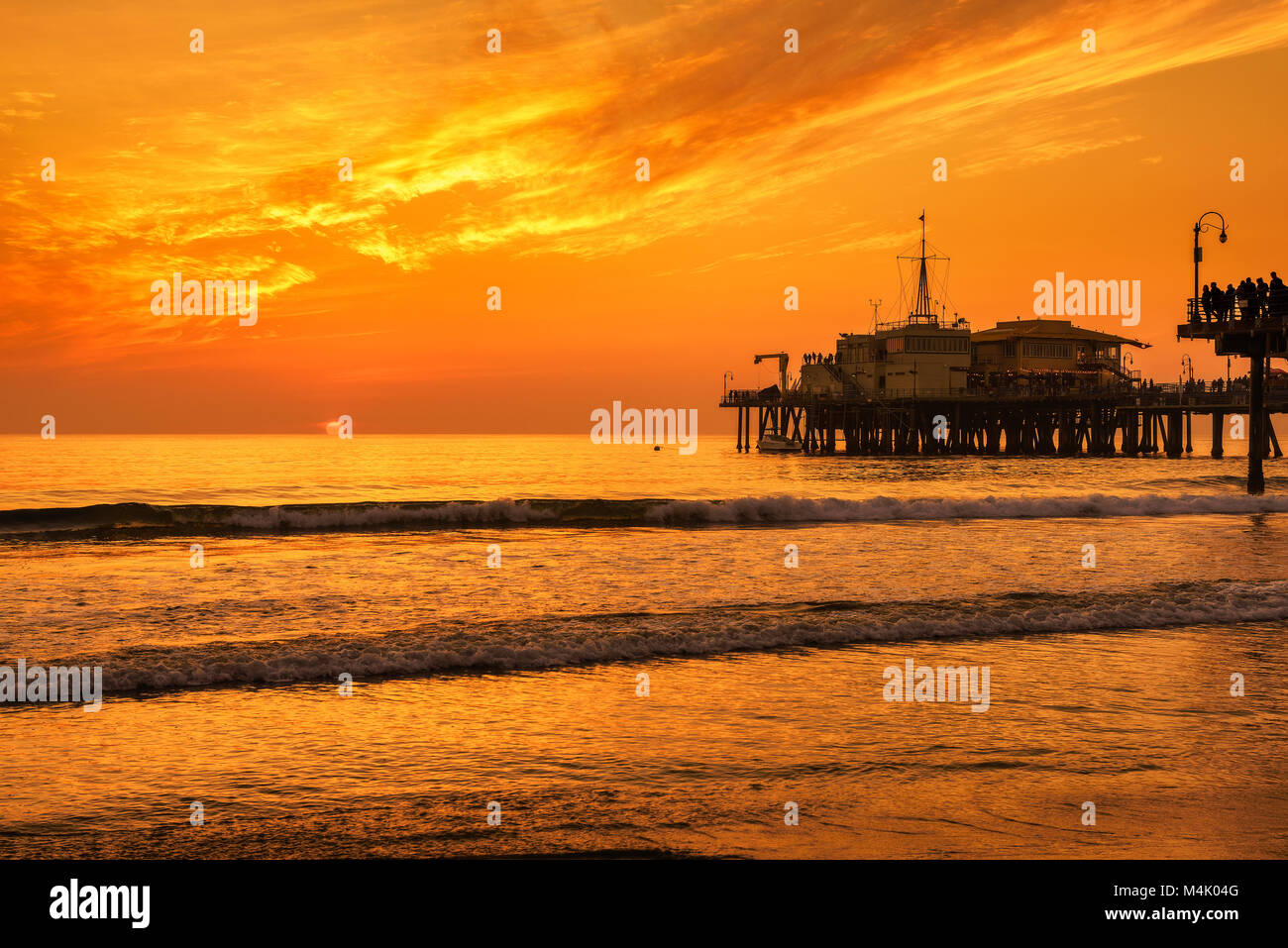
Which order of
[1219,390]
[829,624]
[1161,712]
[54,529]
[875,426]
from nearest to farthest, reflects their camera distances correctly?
[1161,712]
[829,624]
[54,529]
[1219,390]
[875,426]

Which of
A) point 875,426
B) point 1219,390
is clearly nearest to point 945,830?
point 1219,390

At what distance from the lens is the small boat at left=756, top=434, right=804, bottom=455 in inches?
4451

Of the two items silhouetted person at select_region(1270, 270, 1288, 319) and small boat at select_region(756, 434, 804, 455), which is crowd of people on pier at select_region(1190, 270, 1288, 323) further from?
small boat at select_region(756, 434, 804, 455)

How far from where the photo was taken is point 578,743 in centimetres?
831

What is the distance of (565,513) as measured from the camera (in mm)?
36406

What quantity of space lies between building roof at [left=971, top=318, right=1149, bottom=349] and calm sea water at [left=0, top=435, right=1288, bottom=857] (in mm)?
88380

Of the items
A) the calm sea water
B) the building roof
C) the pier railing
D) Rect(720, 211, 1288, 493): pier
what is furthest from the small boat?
the calm sea water

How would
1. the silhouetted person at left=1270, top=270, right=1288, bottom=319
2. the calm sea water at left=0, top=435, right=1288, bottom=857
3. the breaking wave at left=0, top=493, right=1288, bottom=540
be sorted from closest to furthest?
the calm sea water at left=0, top=435, right=1288, bottom=857
the breaking wave at left=0, top=493, right=1288, bottom=540
the silhouetted person at left=1270, top=270, right=1288, bottom=319

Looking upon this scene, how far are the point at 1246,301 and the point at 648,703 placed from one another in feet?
129

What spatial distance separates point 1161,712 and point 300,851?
767cm

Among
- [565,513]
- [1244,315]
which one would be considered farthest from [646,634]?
[1244,315]

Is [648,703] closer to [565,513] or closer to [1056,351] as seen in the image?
[565,513]

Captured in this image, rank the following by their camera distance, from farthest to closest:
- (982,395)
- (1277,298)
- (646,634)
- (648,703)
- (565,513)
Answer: (982,395), (1277,298), (565,513), (646,634), (648,703)
